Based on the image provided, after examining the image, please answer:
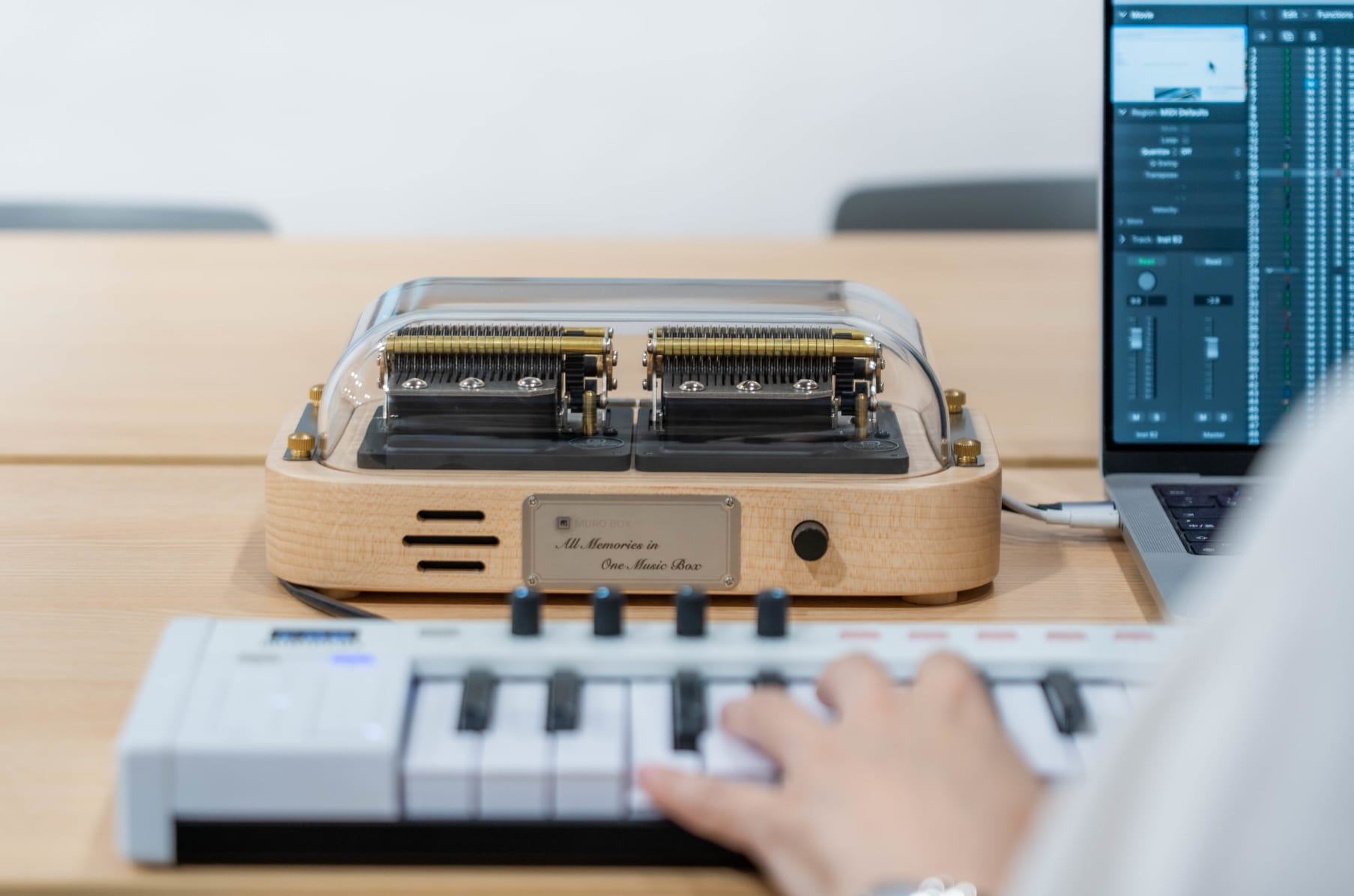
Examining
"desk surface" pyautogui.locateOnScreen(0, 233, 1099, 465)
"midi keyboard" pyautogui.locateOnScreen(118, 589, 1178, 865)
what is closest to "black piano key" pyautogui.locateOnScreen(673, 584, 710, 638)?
"midi keyboard" pyautogui.locateOnScreen(118, 589, 1178, 865)

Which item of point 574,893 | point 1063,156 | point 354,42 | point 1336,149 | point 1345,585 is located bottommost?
point 574,893

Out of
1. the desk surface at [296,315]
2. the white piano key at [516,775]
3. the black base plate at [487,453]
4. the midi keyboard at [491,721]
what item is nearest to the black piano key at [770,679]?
the midi keyboard at [491,721]

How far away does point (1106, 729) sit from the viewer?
656 mm

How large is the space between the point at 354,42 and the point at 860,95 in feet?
3.80

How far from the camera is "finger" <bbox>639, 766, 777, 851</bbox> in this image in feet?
1.97

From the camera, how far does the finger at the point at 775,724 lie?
624mm

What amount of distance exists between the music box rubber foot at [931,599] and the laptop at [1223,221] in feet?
0.62

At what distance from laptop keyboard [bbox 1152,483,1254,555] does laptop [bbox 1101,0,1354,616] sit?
10 millimetres

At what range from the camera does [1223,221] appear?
3.27ft

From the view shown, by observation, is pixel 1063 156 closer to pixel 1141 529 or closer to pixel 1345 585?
pixel 1141 529

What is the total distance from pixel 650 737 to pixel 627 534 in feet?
0.71

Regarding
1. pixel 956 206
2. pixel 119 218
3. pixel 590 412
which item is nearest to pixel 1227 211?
pixel 590 412

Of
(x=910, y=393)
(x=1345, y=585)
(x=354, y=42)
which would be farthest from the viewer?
(x=354, y=42)

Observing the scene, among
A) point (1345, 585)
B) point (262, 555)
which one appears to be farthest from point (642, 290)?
point (1345, 585)
